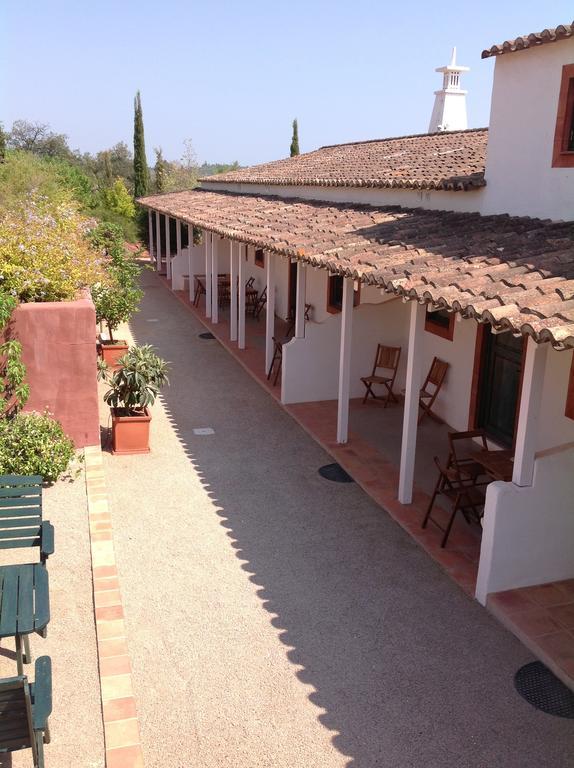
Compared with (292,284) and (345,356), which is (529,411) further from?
(292,284)

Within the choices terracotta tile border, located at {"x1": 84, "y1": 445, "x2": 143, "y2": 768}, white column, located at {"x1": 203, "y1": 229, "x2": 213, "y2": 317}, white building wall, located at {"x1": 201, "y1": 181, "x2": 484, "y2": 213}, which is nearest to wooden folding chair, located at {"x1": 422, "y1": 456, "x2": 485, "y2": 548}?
terracotta tile border, located at {"x1": 84, "y1": 445, "x2": 143, "y2": 768}

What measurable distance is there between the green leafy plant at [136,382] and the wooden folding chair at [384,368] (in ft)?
12.2

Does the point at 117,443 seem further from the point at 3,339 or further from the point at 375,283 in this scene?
the point at 375,283

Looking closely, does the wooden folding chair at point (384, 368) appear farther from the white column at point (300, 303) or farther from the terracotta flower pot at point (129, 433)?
the terracotta flower pot at point (129, 433)

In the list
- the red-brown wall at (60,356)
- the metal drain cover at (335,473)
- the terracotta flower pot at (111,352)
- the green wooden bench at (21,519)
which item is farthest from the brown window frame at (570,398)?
the terracotta flower pot at (111,352)

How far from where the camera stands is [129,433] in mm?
9602

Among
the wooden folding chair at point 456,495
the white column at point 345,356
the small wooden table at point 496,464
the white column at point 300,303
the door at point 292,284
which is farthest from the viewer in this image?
the door at point 292,284

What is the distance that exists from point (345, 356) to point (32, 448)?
4.18 m

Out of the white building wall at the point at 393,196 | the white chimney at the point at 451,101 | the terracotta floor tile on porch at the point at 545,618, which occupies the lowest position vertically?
the terracotta floor tile on porch at the point at 545,618

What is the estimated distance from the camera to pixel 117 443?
960cm

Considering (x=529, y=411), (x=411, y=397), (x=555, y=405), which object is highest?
(x=529, y=411)

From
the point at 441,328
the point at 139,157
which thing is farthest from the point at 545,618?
the point at 139,157

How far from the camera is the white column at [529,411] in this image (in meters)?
5.80

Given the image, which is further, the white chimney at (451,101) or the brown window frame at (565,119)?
the white chimney at (451,101)
